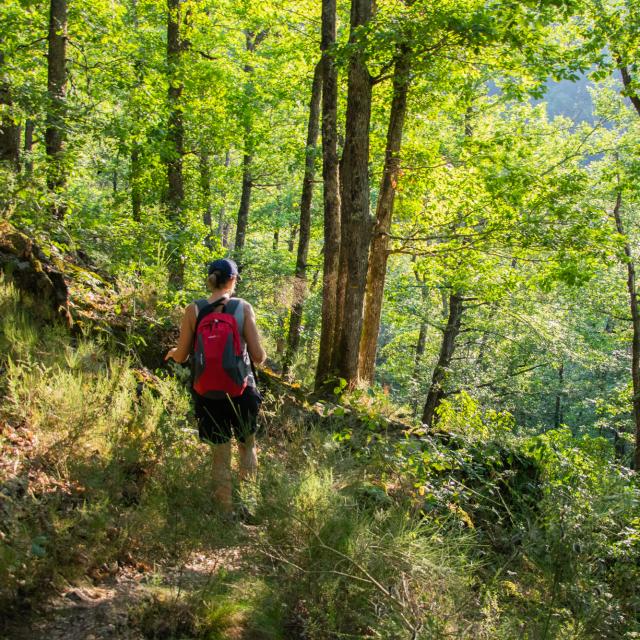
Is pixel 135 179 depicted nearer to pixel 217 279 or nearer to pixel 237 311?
pixel 217 279

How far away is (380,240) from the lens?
10867 millimetres

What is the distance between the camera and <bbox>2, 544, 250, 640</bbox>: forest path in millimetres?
2615

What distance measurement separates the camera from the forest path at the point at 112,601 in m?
2.62

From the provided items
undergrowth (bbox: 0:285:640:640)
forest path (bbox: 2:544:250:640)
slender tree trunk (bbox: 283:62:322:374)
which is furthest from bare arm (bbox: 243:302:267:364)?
slender tree trunk (bbox: 283:62:322:374)

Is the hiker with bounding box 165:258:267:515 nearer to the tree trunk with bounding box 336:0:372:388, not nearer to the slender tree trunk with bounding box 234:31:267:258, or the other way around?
the tree trunk with bounding box 336:0:372:388

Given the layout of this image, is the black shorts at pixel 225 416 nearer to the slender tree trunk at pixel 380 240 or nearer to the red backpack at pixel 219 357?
the red backpack at pixel 219 357

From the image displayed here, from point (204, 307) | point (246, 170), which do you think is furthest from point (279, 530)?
point (246, 170)

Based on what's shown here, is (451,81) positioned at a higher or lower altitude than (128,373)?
higher

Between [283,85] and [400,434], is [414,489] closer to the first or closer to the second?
[400,434]

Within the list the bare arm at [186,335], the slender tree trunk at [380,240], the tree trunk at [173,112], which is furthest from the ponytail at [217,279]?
the tree trunk at [173,112]

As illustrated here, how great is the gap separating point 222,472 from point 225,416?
1.40 feet

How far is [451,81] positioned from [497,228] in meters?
2.94

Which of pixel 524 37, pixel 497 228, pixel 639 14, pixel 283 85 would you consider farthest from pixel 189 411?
pixel 283 85

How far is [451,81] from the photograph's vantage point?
986cm
